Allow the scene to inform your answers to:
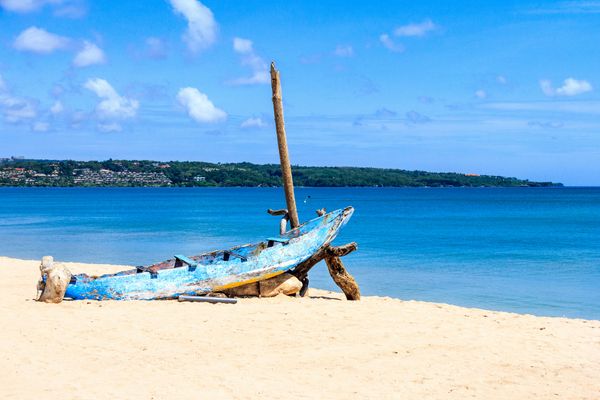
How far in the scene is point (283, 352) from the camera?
9766 mm

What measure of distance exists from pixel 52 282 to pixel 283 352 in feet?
16.0

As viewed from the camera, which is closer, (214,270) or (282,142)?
(214,270)

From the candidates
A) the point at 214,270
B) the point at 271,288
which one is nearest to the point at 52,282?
the point at 214,270

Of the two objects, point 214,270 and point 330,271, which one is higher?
point 214,270

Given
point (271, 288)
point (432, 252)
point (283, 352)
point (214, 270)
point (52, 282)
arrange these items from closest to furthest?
1. point (283, 352)
2. point (52, 282)
3. point (214, 270)
4. point (271, 288)
5. point (432, 252)

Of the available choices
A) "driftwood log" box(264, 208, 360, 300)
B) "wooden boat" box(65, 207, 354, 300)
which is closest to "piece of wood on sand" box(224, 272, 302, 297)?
"driftwood log" box(264, 208, 360, 300)

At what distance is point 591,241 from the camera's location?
38.1m

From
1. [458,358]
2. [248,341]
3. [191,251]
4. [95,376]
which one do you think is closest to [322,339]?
[248,341]

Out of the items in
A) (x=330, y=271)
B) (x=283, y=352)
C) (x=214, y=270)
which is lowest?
(x=283, y=352)

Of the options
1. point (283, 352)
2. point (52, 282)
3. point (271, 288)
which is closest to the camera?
point (283, 352)

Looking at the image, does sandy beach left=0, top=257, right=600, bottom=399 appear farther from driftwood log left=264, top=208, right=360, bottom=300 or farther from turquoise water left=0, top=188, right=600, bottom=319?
turquoise water left=0, top=188, right=600, bottom=319

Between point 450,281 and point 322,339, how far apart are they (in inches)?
475

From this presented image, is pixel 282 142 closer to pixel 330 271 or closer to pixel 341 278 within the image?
pixel 330 271

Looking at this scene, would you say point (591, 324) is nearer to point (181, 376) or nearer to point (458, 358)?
point (458, 358)
